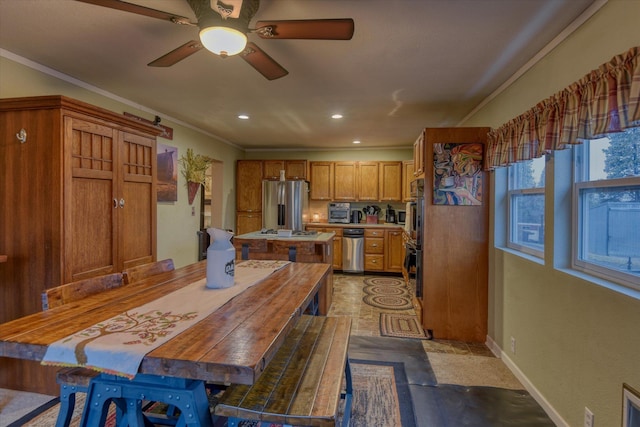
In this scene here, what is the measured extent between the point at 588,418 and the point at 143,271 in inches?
99.5

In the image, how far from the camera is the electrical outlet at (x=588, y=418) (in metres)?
1.64

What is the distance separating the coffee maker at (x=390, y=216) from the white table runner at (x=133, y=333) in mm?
5081

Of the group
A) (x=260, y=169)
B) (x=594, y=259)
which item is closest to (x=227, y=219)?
(x=260, y=169)

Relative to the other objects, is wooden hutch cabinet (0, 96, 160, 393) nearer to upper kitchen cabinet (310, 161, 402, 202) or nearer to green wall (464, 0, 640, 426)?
green wall (464, 0, 640, 426)

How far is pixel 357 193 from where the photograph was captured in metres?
6.31

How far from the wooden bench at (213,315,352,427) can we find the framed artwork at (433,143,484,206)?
1868 mm

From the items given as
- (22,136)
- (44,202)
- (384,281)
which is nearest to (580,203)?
(44,202)

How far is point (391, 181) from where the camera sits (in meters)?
6.18

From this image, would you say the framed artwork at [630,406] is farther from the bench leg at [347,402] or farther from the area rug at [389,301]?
the area rug at [389,301]

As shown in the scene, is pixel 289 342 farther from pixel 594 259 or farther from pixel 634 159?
pixel 634 159

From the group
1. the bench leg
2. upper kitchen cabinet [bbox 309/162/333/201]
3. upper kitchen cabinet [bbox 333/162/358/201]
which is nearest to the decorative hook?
the bench leg

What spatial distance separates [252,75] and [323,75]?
0.59 m

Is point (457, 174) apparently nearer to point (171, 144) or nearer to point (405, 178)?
point (405, 178)

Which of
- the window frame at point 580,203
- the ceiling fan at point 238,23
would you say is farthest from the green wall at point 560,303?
the ceiling fan at point 238,23
